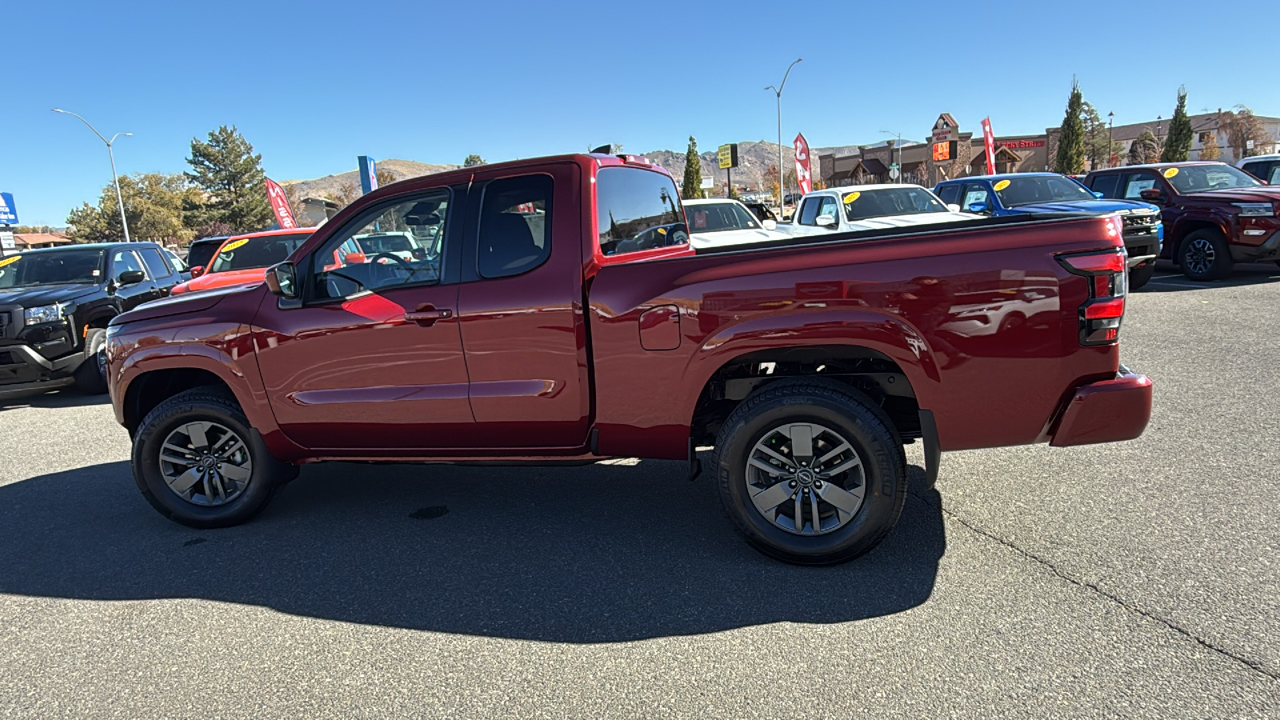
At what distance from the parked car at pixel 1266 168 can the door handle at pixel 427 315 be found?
55.7ft

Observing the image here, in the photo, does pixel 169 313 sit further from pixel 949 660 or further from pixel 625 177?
pixel 949 660

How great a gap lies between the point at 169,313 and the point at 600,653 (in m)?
3.38

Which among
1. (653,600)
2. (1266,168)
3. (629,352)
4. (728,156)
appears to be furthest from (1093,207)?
(728,156)

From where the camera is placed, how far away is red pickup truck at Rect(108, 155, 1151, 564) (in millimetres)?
3146

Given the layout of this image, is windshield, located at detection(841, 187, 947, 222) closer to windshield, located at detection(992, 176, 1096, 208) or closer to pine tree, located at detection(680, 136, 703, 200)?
windshield, located at detection(992, 176, 1096, 208)

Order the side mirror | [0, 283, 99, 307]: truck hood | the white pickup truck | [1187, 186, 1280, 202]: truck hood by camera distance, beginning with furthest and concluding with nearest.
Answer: the white pickup truck → [1187, 186, 1280, 202]: truck hood → [0, 283, 99, 307]: truck hood → the side mirror

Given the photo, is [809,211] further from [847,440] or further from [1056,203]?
[847,440]

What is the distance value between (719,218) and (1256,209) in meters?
7.86

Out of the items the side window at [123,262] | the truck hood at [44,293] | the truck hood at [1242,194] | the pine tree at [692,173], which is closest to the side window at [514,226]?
the truck hood at [44,293]

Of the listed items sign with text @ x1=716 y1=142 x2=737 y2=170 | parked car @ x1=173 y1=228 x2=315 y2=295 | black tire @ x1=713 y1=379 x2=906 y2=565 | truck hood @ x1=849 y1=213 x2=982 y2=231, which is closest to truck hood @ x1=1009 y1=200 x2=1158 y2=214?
truck hood @ x1=849 y1=213 x2=982 y2=231

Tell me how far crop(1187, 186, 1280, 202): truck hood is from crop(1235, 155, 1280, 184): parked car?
3.79 m

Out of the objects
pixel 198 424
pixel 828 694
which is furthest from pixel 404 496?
pixel 828 694

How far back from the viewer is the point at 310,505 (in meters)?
4.75

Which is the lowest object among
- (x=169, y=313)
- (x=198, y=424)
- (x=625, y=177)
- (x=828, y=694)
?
(x=828, y=694)
